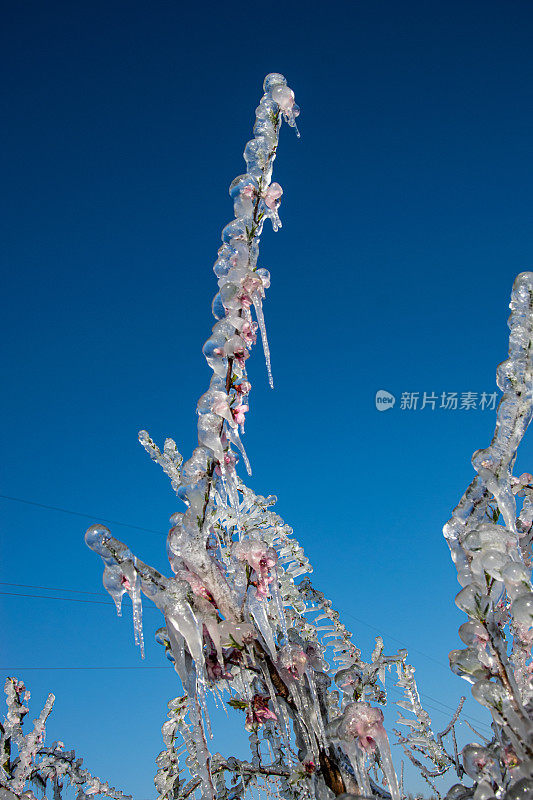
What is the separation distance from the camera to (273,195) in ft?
7.09

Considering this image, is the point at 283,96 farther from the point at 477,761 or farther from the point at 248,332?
the point at 477,761

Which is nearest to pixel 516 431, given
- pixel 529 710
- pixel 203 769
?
pixel 529 710

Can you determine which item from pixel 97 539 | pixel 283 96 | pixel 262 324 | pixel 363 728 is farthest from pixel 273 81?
pixel 363 728

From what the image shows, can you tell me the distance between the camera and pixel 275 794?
349 cm

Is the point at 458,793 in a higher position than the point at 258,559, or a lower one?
lower

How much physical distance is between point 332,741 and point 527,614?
36.2 inches

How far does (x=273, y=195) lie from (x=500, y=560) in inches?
64.2

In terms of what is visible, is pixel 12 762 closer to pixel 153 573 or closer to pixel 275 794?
pixel 275 794

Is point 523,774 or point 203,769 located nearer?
point 523,774

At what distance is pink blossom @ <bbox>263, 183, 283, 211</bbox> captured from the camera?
2146 mm

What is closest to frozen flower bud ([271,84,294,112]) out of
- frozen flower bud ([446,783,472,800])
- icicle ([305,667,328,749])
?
icicle ([305,667,328,749])

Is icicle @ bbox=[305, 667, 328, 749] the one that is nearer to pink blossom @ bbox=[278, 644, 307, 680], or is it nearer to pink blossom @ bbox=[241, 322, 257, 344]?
pink blossom @ bbox=[278, 644, 307, 680]

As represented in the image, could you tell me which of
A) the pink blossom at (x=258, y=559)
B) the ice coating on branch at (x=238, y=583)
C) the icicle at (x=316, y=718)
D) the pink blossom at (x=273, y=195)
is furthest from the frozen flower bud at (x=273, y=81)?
the icicle at (x=316, y=718)

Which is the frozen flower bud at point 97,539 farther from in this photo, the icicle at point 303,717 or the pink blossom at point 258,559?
the icicle at point 303,717
